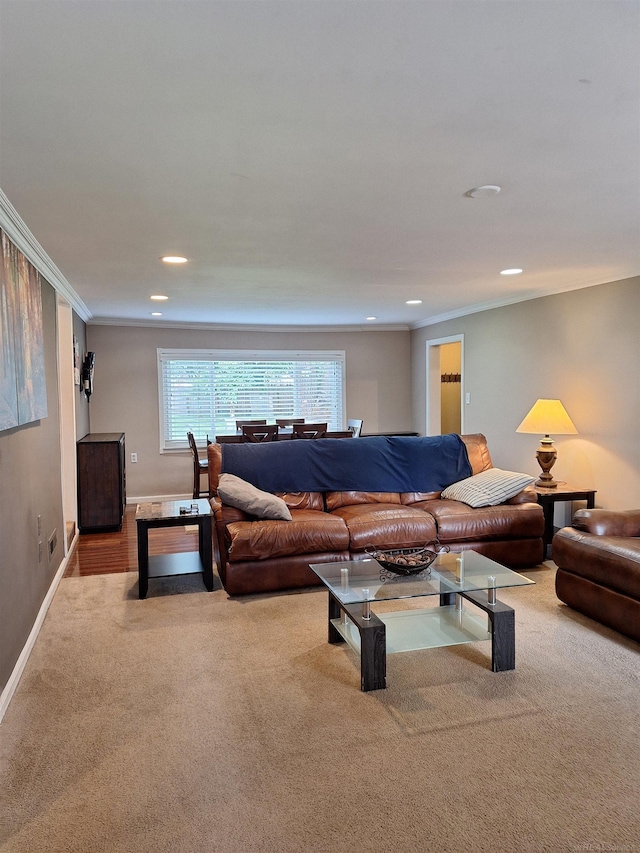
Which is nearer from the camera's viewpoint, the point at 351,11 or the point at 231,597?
the point at 351,11

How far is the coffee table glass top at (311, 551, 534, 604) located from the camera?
292 centimetres

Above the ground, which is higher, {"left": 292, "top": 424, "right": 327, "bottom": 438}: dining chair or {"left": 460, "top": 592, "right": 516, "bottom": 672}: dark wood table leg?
{"left": 292, "top": 424, "right": 327, "bottom": 438}: dining chair

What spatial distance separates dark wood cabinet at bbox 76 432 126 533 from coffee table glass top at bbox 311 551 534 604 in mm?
3375

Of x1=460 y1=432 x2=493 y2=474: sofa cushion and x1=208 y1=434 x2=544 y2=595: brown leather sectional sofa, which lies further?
x1=460 y1=432 x2=493 y2=474: sofa cushion

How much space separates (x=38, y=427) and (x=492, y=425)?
186 inches

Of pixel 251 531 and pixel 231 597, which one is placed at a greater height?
pixel 251 531

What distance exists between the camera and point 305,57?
163 cm

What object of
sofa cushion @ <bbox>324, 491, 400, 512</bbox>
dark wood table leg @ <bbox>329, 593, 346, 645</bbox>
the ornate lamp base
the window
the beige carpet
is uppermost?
the window

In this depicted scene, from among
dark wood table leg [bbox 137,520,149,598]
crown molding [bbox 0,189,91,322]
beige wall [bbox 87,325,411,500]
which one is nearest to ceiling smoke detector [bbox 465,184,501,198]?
crown molding [bbox 0,189,91,322]

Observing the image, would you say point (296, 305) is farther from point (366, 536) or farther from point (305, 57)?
point (305, 57)

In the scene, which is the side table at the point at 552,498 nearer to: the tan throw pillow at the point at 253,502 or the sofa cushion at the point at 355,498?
the sofa cushion at the point at 355,498

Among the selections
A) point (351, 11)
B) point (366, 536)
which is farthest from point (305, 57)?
point (366, 536)

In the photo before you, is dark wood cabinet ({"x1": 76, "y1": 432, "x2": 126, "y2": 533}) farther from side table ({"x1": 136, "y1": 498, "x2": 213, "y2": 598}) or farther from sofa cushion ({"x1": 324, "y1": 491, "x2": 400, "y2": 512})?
sofa cushion ({"x1": 324, "y1": 491, "x2": 400, "y2": 512})

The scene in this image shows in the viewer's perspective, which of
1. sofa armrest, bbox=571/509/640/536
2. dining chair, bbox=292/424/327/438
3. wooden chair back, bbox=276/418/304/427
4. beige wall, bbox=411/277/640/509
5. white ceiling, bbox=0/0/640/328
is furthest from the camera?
wooden chair back, bbox=276/418/304/427
